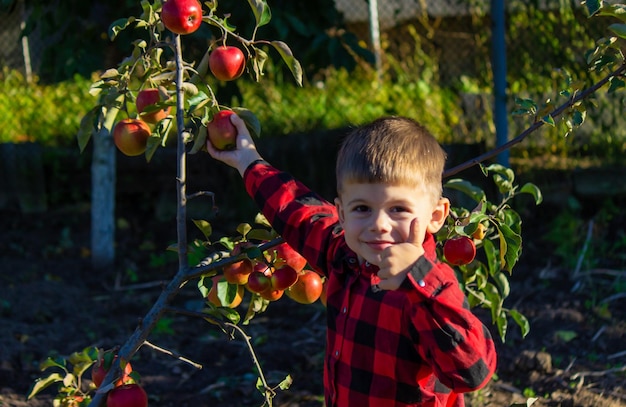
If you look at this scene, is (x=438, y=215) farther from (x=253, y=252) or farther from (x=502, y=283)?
(x=502, y=283)

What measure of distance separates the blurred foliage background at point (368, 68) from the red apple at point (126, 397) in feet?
7.29

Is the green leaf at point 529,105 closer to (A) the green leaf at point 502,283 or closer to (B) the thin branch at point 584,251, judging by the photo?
(A) the green leaf at point 502,283

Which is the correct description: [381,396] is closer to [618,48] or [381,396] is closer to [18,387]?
[618,48]

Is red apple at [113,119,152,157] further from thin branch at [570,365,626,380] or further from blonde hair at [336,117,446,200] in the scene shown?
thin branch at [570,365,626,380]

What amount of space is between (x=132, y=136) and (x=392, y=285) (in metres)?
0.86

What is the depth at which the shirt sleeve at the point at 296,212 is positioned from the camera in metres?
1.94

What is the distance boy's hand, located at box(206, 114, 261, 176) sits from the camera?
202 cm

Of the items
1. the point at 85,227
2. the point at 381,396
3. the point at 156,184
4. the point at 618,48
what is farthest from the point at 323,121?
the point at 381,396

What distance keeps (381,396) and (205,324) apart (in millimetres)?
2391

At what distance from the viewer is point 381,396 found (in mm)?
1699

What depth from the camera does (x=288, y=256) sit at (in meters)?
2.16

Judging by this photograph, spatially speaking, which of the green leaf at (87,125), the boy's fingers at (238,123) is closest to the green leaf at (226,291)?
the boy's fingers at (238,123)

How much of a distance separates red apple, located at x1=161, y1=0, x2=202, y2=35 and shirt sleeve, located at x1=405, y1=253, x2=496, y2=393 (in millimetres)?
815

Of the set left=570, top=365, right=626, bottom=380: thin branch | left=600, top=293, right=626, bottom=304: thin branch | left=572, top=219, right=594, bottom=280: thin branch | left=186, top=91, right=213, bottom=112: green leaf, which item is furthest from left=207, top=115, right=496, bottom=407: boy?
left=572, top=219, right=594, bottom=280: thin branch
